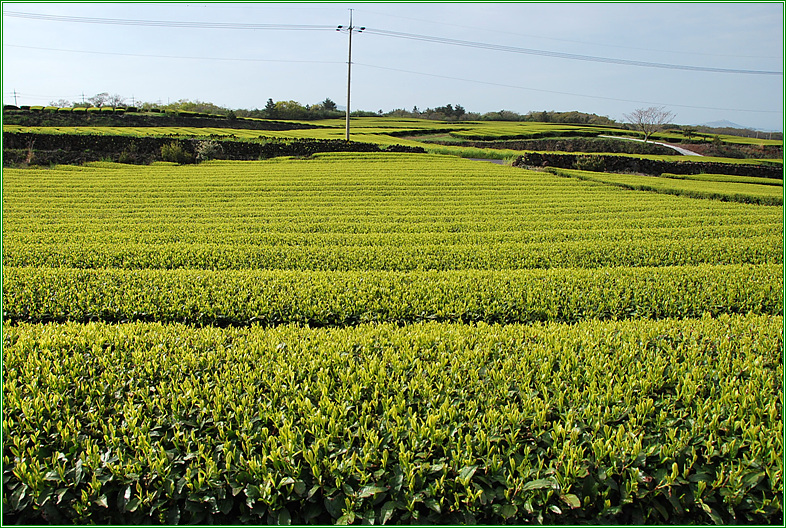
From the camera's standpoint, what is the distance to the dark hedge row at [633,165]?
93.1 feet

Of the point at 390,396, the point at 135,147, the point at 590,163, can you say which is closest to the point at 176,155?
the point at 135,147

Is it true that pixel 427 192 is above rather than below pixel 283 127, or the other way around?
below

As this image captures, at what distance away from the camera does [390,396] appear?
3.18 m

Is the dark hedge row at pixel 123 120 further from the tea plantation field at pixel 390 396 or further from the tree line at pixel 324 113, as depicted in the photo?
the tea plantation field at pixel 390 396

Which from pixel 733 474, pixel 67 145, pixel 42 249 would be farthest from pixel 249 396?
pixel 67 145

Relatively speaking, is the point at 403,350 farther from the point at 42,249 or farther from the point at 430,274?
the point at 42,249

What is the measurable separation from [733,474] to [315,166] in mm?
23212

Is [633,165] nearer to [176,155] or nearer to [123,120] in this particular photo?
[176,155]

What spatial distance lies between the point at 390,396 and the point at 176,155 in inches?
1106

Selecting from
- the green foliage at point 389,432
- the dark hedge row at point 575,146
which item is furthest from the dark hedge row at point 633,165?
A: the green foliage at point 389,432

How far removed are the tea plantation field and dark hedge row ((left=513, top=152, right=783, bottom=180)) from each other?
22479 mm

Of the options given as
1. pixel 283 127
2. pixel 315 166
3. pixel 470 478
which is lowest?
pixel 470 478

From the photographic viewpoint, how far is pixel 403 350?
3.82m

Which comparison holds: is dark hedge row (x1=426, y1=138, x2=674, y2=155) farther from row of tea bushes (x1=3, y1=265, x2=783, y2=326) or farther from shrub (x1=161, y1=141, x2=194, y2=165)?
row of tea bushes (x1=3, y1=265, x2=783, y2=326)
